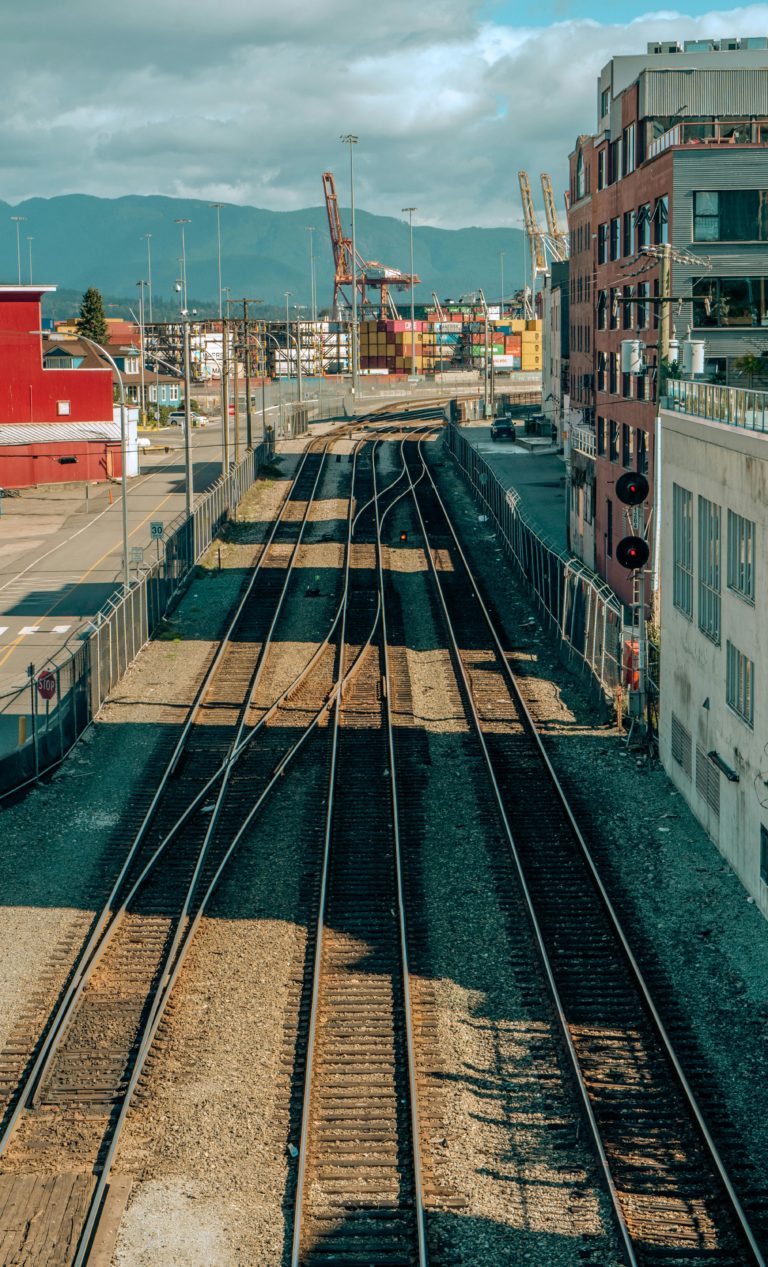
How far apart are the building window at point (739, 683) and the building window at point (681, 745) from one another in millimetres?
2799

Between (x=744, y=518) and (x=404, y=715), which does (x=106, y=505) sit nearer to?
(x=404, y=715)

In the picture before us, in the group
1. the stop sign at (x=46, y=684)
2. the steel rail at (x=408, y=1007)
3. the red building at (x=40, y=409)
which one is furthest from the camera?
the red building at (x=40, y=409)

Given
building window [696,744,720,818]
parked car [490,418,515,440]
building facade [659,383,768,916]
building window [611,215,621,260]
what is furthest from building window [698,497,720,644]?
parked car [490,418,515,440]

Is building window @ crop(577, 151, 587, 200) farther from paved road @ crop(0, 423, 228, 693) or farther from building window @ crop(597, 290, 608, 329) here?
Result: paved road @ crop(0, 423, 228, 693)

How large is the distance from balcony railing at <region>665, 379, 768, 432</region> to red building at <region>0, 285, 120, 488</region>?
50441 millimetres

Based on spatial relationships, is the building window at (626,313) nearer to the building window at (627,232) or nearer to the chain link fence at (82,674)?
the building window at (627,232)

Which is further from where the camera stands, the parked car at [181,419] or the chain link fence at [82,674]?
the parked car at [181,419]

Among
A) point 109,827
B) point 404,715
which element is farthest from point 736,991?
point 404,715

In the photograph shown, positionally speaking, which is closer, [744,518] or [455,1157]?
[455,1157]

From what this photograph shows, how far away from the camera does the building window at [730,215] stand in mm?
42484

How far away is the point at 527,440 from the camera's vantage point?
95.9m

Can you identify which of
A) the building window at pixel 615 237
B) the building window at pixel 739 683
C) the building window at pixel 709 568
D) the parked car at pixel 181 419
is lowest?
the building window at pixel 739 683

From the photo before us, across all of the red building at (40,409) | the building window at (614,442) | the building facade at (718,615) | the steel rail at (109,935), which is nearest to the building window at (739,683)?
the building facade at (718,615)

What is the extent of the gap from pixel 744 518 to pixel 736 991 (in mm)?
7194
